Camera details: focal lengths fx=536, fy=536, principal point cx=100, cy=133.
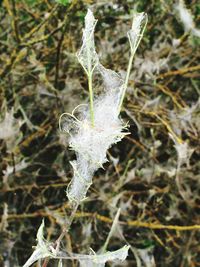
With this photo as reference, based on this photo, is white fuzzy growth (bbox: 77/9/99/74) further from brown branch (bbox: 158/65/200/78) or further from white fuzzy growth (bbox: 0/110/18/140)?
brown branch (bbox: 158/65/200/78)

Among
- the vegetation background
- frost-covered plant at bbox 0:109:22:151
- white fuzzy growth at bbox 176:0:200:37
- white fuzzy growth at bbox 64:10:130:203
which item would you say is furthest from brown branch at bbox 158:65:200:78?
white fuzzy growth at bbox 64:10:130:203

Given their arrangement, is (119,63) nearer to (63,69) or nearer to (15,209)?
(63,69)

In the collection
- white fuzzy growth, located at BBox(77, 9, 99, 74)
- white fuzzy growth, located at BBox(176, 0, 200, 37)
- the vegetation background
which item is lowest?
the vegetation background

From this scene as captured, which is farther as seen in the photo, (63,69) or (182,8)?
(63,69)

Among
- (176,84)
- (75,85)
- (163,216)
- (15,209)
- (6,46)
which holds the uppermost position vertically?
(6,46)

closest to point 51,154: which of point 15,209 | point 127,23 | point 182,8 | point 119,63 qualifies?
point 15,209

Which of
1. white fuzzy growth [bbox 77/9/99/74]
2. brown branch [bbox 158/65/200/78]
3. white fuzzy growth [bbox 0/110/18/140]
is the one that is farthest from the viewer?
brown branch [bbox 158/65/200/78]

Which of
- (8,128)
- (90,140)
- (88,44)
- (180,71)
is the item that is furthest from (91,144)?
(180,71)

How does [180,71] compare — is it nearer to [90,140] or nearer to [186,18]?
[186,18]

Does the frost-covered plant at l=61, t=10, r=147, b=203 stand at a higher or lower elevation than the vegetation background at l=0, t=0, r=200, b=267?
higher
